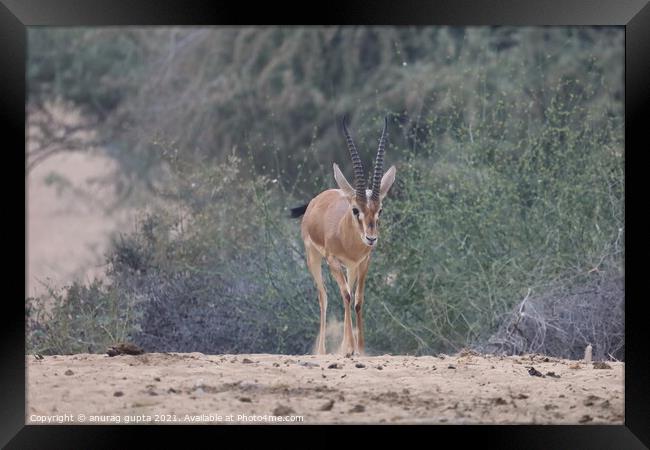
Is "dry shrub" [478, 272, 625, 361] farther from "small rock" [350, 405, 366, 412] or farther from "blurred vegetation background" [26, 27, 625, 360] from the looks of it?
"small rock" [350, 405, 366, 412]

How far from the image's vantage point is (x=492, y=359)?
26.0 ft

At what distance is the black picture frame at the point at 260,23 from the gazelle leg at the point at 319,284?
322 cm

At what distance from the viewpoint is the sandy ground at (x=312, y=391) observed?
600cm

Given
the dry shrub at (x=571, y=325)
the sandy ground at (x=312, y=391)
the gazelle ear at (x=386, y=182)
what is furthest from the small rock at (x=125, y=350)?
the dry shrub at (x=571, y=325)

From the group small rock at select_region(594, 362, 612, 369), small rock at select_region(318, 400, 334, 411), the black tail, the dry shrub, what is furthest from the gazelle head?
small rock at select_region(318, 400, 334, 411)

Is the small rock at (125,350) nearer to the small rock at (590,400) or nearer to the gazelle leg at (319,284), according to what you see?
the gazelle leg at (319,284)

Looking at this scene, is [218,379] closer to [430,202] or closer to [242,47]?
[430,202]

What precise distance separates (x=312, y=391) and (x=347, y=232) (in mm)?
2450

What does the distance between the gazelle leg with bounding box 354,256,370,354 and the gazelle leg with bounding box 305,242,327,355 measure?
15.1 inches

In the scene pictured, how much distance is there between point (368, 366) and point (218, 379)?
3.70ft

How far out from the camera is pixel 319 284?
8984 millimetres

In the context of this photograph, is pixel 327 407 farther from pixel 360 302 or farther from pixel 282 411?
pixel 360 302

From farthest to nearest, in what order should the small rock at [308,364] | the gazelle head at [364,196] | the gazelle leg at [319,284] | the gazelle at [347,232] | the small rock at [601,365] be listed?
the gazelle leg at [319,284] < the gazelle at [347,232] < the gazelle head at [364,196] < the small rock at [601,365] < the small rock at [308,364]

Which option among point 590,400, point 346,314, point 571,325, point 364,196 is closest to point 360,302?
point 346,314
